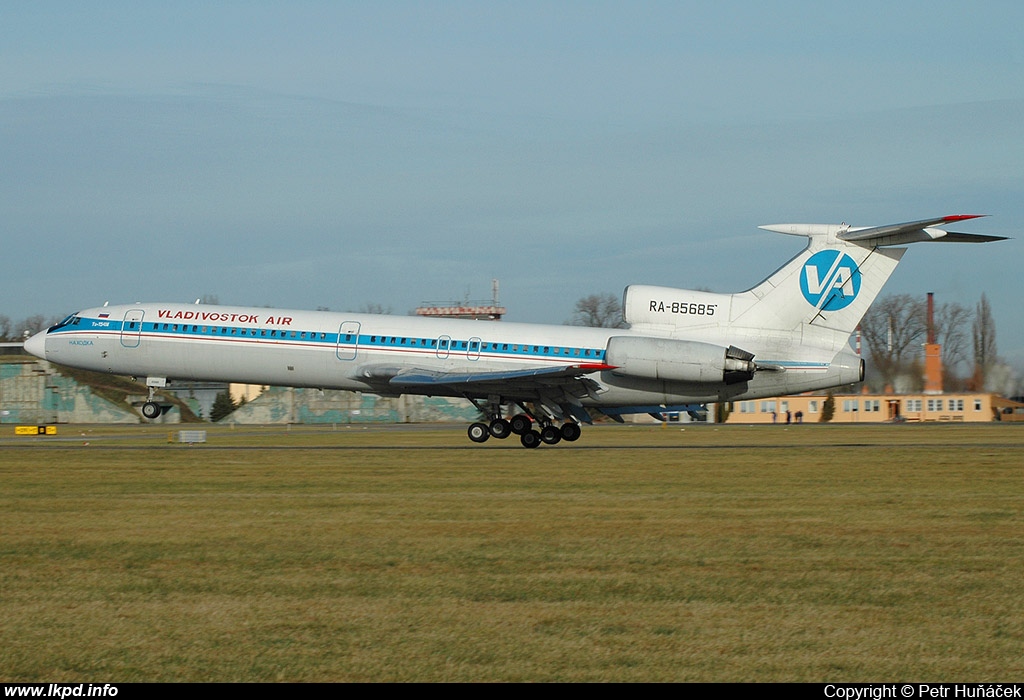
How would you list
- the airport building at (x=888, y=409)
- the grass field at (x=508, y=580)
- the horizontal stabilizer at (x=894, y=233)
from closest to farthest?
the grass field at (x=508, y=580) < the horizontal stabilizer at (x=894, y=233) < the airport building at (x=888, y=409)

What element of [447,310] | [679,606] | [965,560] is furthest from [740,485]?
[447,310]

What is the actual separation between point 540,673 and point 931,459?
23959 millimetres

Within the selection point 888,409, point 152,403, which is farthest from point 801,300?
point 888,409

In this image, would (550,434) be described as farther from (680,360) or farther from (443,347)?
(680,360)

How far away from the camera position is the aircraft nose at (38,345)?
35.7m

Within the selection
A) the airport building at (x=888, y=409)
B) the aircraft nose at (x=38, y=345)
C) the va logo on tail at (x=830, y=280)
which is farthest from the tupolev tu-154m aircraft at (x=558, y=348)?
the airport building at (x=888, y=409)

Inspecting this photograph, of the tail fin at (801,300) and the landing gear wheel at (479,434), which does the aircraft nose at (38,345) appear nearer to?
the landing gear wheel at (479,434)

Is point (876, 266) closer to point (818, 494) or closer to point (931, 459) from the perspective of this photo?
point (931, 459)

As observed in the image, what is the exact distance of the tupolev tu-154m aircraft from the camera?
32.2m

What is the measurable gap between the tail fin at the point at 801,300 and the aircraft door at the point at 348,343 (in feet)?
27.1

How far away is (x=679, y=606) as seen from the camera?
30.4 ft

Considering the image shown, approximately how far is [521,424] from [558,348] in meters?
2.60

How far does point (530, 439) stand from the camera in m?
33.6
